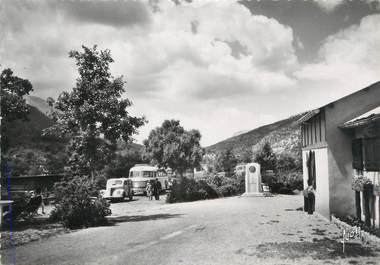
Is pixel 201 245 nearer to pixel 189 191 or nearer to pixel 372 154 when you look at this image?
pixel 372 154

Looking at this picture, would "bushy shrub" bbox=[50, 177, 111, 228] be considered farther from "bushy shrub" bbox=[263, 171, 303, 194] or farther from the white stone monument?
"bushy shrub" bbox=[263, 171, 303, 194]

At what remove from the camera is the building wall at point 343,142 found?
14.3 meters

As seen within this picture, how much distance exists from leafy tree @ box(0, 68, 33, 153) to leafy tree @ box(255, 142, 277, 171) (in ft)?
97.3

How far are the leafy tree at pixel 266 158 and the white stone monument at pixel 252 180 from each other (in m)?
10.9

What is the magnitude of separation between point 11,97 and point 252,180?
19702mm

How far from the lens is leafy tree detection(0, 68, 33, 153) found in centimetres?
1222

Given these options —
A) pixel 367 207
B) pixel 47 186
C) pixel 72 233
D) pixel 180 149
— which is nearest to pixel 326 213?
pixel 367 207

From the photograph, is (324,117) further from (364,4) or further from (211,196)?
(211,196)

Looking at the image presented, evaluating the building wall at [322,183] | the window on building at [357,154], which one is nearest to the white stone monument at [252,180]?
the building wall at [322,183]

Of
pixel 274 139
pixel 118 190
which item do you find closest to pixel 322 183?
pixel 118 190

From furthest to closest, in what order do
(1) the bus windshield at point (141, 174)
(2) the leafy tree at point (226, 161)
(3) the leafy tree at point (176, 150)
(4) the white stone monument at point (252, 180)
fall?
(2) the leafy tree at point (226, 161) → (3) the leafy tree at point (176, 150) → (1) the bus windshield at point (141, 174) → (4) the white stone monument at point (252, 180)

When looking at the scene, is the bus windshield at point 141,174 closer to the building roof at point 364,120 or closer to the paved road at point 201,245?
the paved road at point 201,245

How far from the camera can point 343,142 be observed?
47.3ft

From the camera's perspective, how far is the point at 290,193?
103ft
